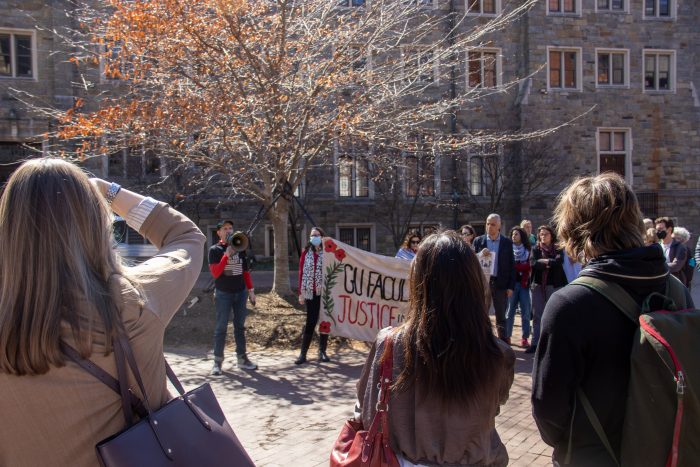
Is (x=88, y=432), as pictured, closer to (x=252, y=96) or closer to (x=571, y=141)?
(x=252, y=96)

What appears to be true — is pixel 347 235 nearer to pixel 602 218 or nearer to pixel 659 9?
pixel 659 9

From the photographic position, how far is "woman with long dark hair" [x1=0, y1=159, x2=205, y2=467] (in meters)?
1.67

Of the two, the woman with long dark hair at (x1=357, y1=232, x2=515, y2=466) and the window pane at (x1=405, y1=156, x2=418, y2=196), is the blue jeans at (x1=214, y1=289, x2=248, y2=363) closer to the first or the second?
the woman with long dark hair at (x1=357, y1=232, x2=515, y2=466)

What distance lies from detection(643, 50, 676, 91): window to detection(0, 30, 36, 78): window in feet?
75.9

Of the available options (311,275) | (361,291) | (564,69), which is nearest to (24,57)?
(311,275)

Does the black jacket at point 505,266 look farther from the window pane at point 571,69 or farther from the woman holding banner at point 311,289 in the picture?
the window pane at point 571,69

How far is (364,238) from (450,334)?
2222 cm

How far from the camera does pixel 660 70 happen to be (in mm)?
25547

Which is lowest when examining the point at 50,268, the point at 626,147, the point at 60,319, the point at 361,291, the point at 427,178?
the point at 361,291

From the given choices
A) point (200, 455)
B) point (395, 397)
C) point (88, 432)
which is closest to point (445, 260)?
point (395, 397)

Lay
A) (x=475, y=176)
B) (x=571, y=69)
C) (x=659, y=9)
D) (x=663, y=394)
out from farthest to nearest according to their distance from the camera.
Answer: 1. (x=659, y=9)
2. (x=571, y=69)
3. (x=475, y=176)
4. (x=663, y=394)

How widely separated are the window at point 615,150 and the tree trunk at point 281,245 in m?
17.4

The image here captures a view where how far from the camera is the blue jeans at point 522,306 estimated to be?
897 centimetres

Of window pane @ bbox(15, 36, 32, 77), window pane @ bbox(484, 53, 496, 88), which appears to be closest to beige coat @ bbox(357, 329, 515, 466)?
window pane @ bbox(484, 53, 496, 88)
